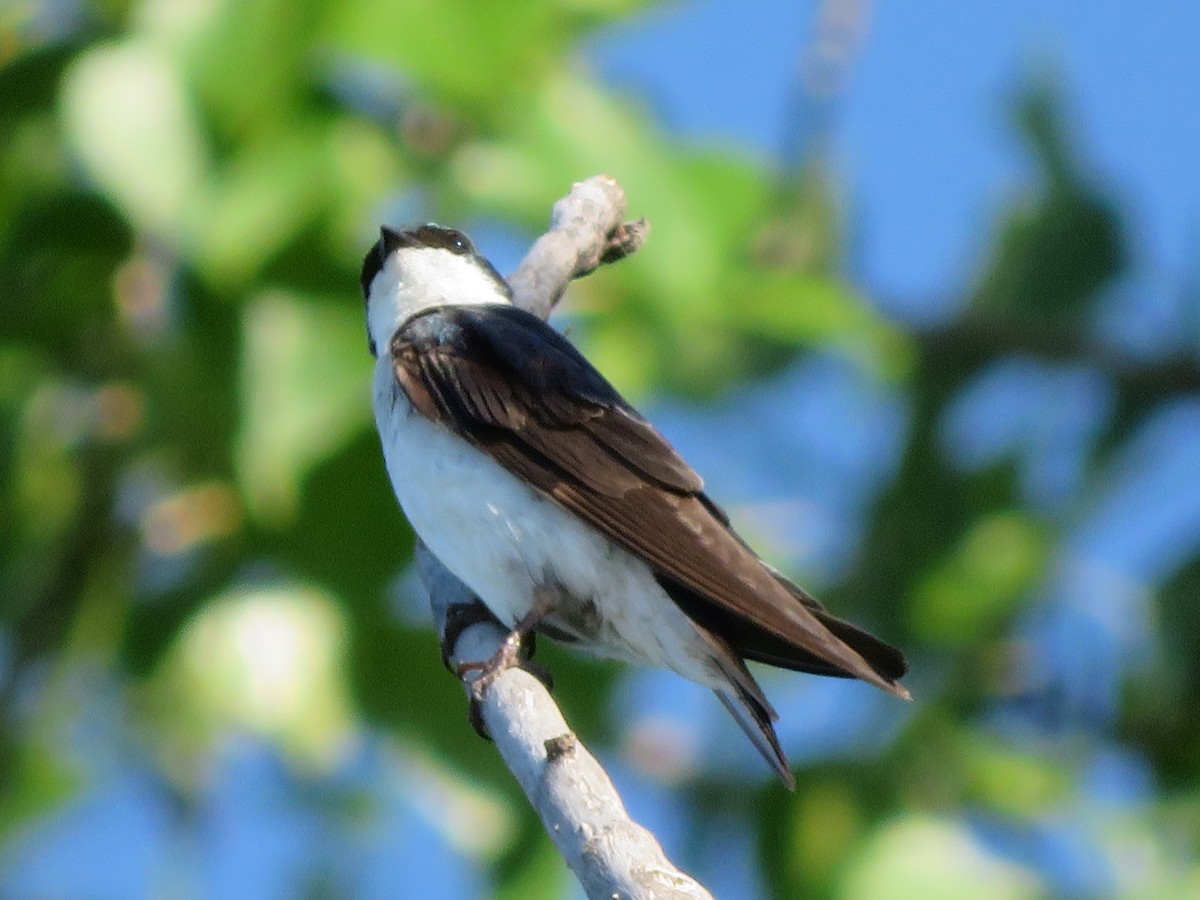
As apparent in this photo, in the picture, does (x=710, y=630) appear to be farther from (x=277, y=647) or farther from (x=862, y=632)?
(x=277, y=647)

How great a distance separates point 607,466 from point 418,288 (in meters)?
0.69

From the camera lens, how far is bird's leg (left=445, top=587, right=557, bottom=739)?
2335 mm

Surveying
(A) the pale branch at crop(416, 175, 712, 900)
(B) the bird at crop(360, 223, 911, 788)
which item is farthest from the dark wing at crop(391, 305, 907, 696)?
(A) the pale branch at crop(416, 175, 712, 900)

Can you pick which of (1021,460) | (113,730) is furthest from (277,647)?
(1021,460)

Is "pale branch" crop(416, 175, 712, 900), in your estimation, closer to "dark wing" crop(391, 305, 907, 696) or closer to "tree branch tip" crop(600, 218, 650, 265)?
"tree branch tip" crop(600, 218, 650, 265)

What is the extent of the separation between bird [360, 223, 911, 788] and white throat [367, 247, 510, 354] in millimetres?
248

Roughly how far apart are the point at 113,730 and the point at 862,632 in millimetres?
2098

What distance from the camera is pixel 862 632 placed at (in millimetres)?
2344

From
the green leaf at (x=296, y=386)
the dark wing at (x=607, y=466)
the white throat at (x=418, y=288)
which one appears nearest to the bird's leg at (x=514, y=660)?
the dark wing at (x=607, y=466)

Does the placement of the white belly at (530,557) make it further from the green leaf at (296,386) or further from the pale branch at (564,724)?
the green leaf at (296,386)

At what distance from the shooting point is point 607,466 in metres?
2.64

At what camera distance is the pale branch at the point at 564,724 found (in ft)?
5.36

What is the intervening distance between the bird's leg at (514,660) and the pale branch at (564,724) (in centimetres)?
1

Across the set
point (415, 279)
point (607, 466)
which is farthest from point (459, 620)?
point (415, 279)
